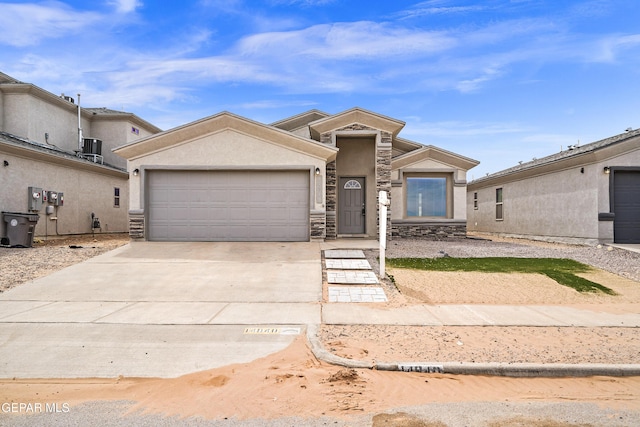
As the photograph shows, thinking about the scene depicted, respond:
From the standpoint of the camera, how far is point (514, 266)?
10.7 m

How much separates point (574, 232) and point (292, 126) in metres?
13.5

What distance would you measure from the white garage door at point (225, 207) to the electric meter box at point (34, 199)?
5020 mm

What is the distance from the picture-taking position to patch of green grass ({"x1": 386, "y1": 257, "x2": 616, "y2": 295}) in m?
9.44

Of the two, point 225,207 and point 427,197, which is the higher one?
point 427,197

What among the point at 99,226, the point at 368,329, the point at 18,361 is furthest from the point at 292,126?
the point at 18,361

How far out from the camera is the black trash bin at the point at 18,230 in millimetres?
13484

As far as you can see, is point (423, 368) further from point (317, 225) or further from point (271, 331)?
point (317, 225)

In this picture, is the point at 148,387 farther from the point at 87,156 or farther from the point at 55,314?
the point at 87,156

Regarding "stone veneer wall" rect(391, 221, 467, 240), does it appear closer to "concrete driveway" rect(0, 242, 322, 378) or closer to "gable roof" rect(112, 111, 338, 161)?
"gable roof" rect(112, 111, 338, 161)

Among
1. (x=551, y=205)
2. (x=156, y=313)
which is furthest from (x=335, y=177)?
(x=551, y=205)

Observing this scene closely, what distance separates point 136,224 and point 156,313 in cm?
811

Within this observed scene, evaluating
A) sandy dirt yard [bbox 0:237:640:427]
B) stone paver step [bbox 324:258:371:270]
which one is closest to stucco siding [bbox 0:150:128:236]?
stone paver step [bbox 324:258:371:270]

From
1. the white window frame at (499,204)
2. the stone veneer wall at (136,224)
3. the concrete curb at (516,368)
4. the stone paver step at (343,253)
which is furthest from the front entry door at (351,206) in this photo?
the concrete curb at (516,368)

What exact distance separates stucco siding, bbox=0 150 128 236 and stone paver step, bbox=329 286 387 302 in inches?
513
